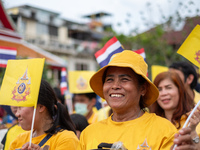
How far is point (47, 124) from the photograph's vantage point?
3.11 metres

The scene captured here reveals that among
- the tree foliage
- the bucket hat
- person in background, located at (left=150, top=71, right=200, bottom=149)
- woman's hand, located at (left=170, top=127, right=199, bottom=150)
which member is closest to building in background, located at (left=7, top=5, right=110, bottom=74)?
the tree foliage

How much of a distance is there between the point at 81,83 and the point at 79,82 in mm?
103

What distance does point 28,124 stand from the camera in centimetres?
297

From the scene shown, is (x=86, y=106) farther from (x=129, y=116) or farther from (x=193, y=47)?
(x=193, y=47)

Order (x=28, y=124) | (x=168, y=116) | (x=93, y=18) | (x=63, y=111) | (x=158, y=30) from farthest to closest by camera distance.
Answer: (x=93, y=18)
(x=158, y=30)
(x=168, y=116)
(x=63, y=111)
(x=28, y=124)

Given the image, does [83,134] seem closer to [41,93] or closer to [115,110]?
[115,110]

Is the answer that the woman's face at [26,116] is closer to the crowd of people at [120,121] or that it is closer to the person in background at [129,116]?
the crowd of people at [120,121]

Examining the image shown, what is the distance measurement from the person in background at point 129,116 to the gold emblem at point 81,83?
11.2ft

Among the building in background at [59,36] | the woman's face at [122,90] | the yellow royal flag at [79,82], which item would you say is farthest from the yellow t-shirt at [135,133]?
the building in background at [59,36]

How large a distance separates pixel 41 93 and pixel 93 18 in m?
52.6

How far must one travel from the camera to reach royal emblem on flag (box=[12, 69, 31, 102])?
273 centimetres

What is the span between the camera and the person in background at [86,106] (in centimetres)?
557

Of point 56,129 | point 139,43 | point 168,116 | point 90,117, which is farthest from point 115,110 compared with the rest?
point 139,43

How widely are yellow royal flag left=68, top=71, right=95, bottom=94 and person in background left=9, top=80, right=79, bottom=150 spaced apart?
9.23ft
